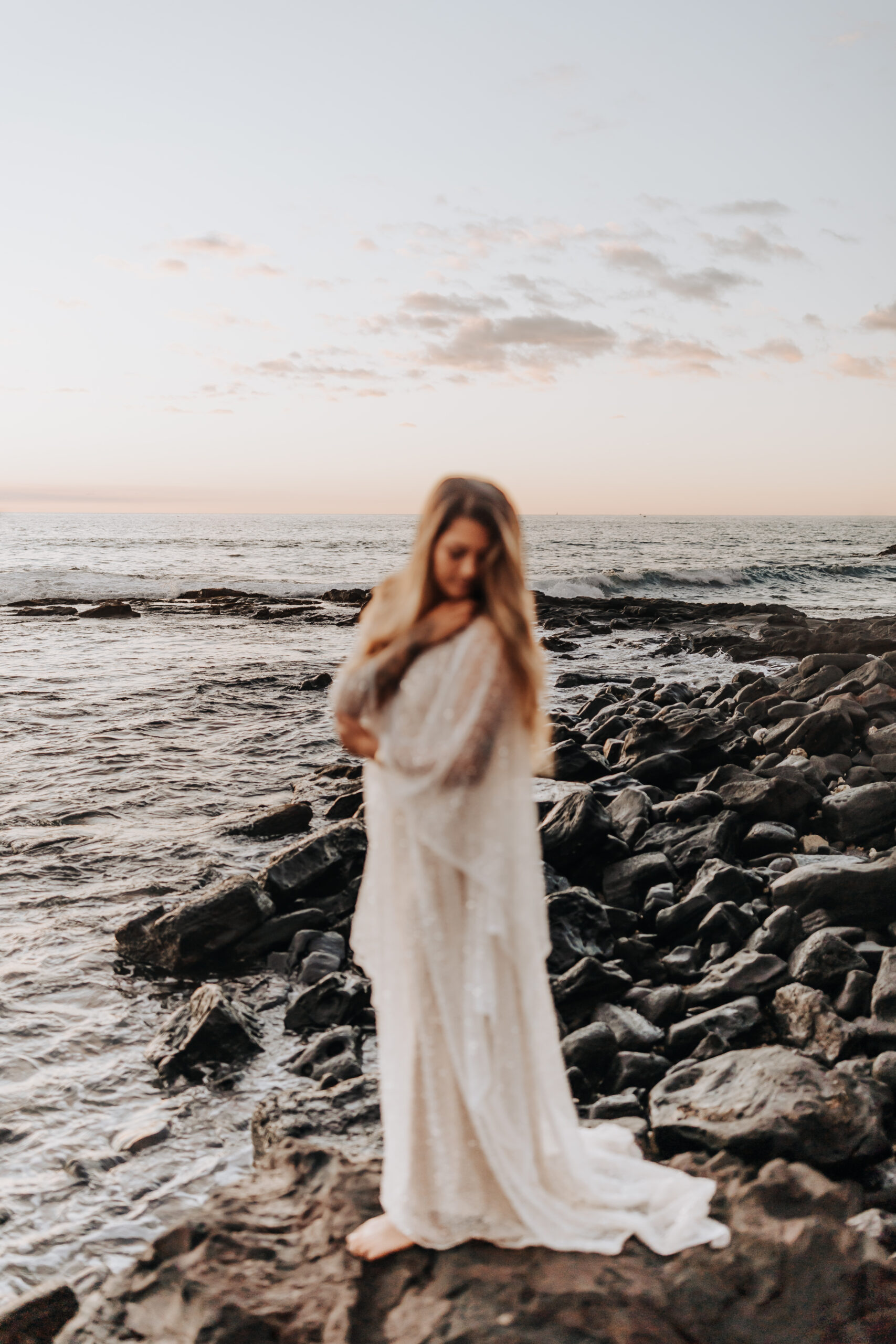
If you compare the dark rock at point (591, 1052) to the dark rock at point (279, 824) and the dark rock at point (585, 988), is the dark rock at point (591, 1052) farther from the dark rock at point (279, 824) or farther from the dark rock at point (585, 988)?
the dark rock at point (279, 824)

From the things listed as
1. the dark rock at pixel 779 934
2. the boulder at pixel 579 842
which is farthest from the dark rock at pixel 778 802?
the dark rock at pixel 779 934

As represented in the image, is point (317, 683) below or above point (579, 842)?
above

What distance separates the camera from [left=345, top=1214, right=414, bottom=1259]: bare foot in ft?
9.89

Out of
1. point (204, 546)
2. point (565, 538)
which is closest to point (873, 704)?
point (204, 546)

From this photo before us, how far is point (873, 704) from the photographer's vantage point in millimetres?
10914

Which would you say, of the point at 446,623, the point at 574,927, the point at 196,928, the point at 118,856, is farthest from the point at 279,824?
the point at 446,623

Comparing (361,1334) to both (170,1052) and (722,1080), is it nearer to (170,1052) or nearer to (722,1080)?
(722,1080)

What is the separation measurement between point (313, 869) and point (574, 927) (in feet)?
7.53

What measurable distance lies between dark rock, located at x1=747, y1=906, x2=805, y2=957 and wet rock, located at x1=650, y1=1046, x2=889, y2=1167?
4.61 feet

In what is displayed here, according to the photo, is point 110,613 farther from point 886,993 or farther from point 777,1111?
point 777,1111

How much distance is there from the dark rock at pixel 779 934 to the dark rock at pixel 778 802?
220 cm

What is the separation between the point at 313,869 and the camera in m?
7.31

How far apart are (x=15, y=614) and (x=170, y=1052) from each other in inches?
1120

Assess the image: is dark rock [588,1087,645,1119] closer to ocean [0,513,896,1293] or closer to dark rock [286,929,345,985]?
ocean [0,513,896,1293]
